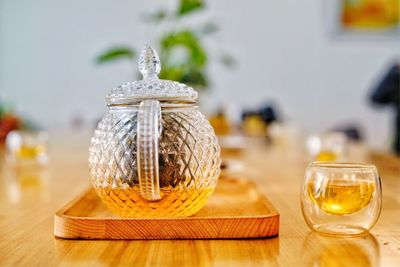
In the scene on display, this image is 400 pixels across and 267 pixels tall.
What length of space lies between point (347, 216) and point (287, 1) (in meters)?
5.48

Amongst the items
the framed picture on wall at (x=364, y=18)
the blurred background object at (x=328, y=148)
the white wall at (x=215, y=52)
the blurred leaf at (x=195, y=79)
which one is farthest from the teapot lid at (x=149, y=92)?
the framed picture on wall at (x=364, y=18)

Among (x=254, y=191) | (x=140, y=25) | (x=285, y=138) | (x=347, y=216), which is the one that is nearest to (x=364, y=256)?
(x=347, y=216)

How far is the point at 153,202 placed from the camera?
789 millimetres

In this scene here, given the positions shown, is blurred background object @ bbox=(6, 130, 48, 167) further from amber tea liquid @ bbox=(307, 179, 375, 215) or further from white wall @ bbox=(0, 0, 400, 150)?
white wall @ bbox=(0, 0, 400, 150)

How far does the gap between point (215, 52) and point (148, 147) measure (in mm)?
5449

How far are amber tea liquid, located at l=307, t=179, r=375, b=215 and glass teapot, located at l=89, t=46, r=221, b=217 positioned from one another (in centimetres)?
14

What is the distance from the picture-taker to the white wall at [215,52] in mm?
6004

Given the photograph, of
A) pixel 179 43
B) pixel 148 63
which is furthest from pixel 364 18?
pixel 148 63

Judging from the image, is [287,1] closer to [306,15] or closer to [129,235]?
[306,15]

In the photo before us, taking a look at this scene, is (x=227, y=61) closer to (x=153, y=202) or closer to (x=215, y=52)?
(x=215, y=52)

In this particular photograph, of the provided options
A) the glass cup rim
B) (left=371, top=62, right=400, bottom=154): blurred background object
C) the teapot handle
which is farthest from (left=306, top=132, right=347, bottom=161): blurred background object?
(left=371, top=62, right=400, bottom=154): blurred background object

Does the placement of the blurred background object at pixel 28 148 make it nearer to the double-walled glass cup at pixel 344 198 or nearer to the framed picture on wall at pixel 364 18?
the double-walled glass cup at pixel 344 198

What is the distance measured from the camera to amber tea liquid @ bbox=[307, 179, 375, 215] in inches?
31.1

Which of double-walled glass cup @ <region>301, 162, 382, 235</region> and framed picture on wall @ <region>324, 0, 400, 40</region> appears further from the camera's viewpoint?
framed picture on wall @ <region>324, 0, 400, 40</region>
